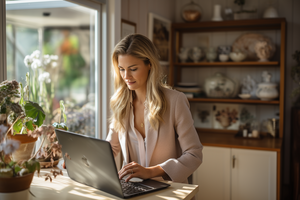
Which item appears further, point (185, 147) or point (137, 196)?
point (185, 147)

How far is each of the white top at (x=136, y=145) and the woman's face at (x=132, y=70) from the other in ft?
0.67

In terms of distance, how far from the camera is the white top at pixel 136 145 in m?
1.73

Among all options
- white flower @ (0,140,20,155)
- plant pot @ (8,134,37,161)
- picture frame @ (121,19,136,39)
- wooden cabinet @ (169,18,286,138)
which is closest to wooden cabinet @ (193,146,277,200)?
wooden cabinet @ (169,18,286,138)

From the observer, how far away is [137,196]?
1.24 m

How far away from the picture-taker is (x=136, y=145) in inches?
69.5

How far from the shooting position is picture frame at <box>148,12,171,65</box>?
10.4 ft

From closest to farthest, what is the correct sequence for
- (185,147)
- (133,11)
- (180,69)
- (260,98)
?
(185,147) → (133,11) → (260,98) → (180,69)

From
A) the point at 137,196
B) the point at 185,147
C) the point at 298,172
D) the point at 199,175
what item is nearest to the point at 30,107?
the point at 137,196

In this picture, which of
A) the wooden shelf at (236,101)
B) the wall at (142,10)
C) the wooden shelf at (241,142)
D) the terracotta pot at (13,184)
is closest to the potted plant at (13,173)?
the terracotta pot at (13,184)

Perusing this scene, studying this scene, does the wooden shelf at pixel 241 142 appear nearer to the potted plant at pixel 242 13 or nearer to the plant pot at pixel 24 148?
the potted plant at pixel 242 13

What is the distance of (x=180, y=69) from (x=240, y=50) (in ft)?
2.53

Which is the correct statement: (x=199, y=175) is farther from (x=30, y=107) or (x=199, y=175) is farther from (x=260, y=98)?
(x=30, y=107)

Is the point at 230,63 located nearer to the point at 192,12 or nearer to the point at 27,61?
the point at 192,12

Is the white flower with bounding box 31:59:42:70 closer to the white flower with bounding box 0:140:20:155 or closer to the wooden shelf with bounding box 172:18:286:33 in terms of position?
the white flower with bounding box 0:140:20:155
